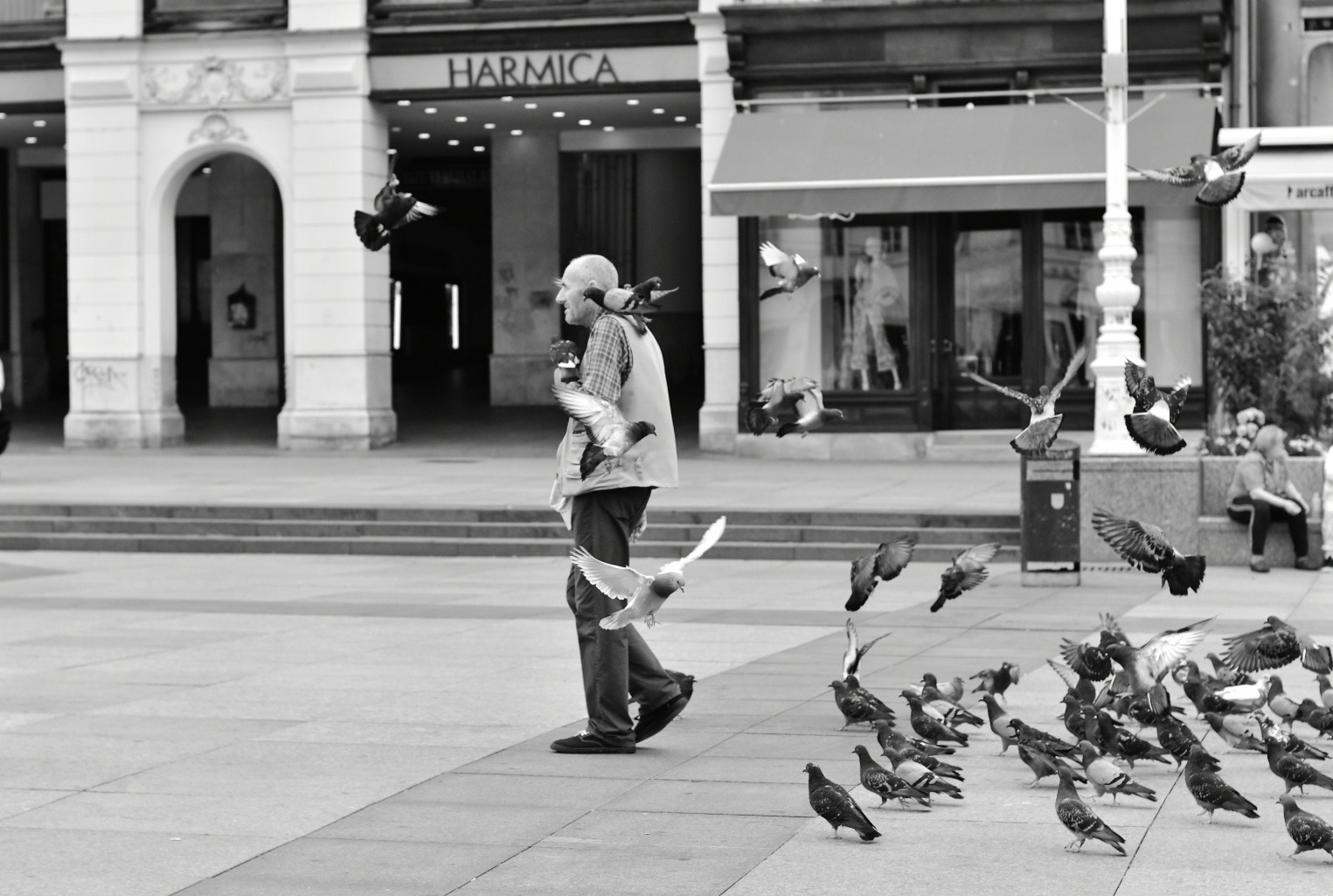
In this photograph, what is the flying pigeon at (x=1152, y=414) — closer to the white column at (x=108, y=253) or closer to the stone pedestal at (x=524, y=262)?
the white column at (x=108, y=253)

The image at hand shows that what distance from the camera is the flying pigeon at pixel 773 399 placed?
9117 mm

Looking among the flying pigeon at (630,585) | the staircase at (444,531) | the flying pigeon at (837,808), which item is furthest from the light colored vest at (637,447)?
the staircase at (444,531)

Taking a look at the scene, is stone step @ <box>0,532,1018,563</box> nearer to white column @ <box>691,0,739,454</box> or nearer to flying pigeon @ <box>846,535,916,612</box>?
flying pigeon @ <box>846,535,916,612</box>

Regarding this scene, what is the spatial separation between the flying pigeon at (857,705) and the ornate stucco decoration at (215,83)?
21323 mm

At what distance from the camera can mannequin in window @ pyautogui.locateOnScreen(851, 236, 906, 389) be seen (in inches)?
1001

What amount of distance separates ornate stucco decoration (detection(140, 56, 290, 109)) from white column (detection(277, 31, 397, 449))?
1.21 ft

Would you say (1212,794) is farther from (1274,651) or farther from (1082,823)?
(1274,651)

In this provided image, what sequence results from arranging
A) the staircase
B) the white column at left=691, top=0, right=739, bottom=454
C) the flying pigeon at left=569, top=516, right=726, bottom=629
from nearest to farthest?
the flying pigeon at left=569, top=516, right=726, bottom=629 < the staircase < the white column at left=691, top=0, right=739, bottom=454

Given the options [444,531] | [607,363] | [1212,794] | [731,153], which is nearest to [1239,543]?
[444,531]

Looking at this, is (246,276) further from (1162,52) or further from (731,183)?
(1162,52)

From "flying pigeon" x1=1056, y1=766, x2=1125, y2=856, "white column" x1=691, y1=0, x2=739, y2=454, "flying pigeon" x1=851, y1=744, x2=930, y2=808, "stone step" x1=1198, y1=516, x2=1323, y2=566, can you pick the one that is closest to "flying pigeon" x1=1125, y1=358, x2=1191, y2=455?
"flying pigeon" x1=851, y1=744, x2=930, y2=808

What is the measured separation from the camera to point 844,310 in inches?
1008

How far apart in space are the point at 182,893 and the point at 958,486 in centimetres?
1563

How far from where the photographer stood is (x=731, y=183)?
24.2m
